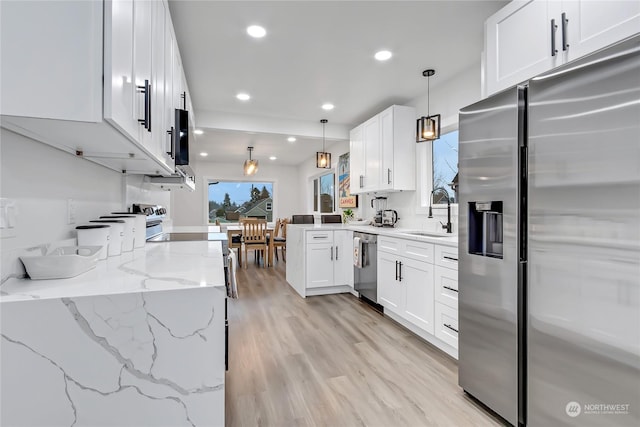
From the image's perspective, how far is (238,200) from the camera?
8.88m

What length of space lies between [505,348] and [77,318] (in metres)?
1.81

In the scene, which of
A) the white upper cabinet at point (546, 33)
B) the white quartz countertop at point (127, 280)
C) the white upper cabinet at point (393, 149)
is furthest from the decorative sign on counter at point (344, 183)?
the white quartz countertop at point (127, 280)

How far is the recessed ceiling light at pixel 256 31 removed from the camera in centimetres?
236

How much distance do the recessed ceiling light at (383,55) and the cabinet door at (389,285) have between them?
5.99 feet

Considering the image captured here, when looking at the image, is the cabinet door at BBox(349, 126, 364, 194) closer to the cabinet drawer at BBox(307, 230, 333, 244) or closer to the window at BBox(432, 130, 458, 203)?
the cabinet drawer at BBox(307, 230, 333, 244)

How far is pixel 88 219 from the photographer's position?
5.57 ft

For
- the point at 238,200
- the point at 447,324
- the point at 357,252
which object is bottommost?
the point at 447,324

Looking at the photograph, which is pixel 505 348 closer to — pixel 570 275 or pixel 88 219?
pixel 570 275

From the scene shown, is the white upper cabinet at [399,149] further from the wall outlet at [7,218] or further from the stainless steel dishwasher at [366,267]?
the wall outlet at [7,218]

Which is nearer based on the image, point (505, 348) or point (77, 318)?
point (77, 318)

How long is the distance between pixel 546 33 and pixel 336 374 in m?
2.31

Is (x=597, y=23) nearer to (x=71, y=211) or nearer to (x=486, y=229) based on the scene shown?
(x=486, y=229)

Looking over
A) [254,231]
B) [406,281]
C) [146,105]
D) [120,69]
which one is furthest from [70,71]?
[254,231]

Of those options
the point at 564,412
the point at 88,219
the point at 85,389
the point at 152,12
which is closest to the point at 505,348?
the point at 564,412
